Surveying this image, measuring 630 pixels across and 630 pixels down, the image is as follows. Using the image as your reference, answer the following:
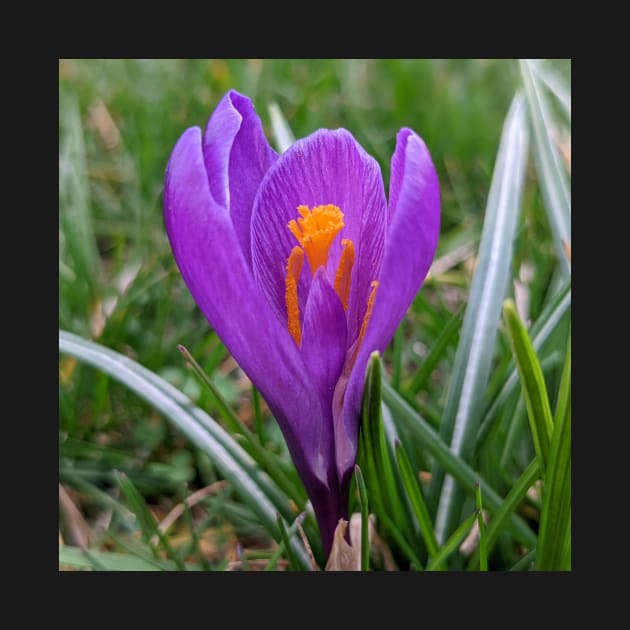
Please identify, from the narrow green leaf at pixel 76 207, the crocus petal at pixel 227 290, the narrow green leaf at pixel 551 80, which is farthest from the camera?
the narrow green leaf at pixel 76 207

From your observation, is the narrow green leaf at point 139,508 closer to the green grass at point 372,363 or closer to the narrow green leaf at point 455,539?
the green grass at point 372,363

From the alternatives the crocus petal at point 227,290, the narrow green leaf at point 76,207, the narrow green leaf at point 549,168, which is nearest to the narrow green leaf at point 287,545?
the crocus petal at point 227,290

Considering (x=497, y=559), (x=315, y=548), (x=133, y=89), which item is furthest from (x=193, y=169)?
(x=133, y=89)

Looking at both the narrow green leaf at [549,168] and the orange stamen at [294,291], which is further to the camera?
the narrow green leaf at [549,168]

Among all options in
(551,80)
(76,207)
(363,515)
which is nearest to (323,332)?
(363,515)

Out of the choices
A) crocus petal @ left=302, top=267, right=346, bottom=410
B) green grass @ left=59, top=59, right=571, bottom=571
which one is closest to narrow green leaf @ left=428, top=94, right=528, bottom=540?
green grass @ left=59, top=59, right=571, bottom=571

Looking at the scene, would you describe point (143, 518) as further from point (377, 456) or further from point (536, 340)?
point (536, 340)

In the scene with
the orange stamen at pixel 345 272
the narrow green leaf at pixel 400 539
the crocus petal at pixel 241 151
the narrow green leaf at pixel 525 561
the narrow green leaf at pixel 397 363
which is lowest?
the narrow green leaf at pixel 525 561
